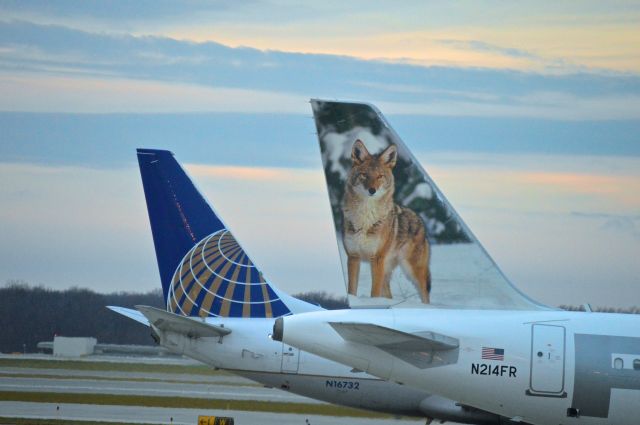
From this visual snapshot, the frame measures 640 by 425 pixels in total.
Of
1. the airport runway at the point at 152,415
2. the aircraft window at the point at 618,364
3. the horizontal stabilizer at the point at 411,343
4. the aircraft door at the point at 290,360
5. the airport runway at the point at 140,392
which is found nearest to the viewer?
the horizontal stabilizer at the point at 411,343

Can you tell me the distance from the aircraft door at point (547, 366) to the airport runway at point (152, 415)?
14.8 m

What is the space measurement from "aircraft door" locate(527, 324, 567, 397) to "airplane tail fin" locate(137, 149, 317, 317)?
472 inches

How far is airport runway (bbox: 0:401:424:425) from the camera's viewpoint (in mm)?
36469

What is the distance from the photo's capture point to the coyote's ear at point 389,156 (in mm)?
22172

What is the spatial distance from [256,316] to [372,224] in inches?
455

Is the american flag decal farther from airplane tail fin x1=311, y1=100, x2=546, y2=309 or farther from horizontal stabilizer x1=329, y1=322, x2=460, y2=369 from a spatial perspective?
airplane tail fin x1=311, y1=100, x2=546, y2=309

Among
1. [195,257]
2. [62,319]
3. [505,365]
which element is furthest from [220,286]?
[62,319]

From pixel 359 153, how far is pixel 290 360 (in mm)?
10416

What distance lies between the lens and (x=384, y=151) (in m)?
22.2

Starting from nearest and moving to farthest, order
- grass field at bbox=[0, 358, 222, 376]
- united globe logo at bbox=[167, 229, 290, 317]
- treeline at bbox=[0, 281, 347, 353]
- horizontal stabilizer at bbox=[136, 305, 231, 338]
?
horizontal stabilizer at bbox=[136, 305, 231, 338], united globe logo at bbox=[167, 229, 290, 317], grass field at bbox=[0, 358, 222, 376], treeline at bbox=[0, 281, 347, 353]

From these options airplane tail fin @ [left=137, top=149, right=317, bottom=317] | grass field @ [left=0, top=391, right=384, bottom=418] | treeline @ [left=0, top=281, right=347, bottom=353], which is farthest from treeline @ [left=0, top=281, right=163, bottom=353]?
airplane tail fin @ [left=137, top=149, right=317, bottom=317]

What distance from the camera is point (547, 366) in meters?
21.9

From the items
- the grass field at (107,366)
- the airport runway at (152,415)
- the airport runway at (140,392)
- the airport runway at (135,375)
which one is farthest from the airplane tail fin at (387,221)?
the grass field at (107,366)

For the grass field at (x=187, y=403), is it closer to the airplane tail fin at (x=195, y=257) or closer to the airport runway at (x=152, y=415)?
the airport runway at (x=152, y=415)
